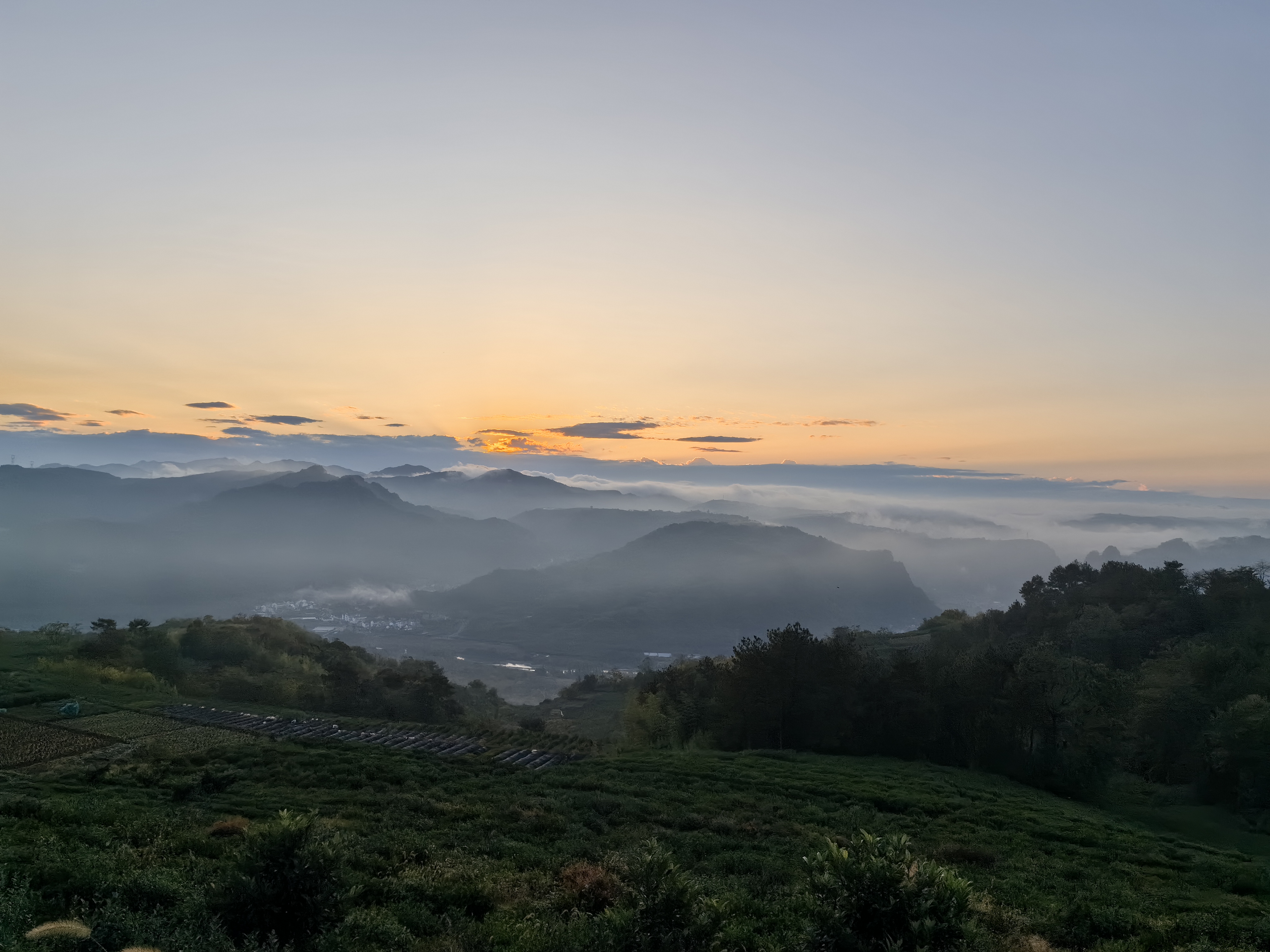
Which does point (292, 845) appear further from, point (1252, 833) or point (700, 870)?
point (1252, 833)

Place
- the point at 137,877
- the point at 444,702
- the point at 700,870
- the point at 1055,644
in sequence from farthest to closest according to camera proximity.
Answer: the point at 444,702
the point at 1055,644
the point at 700,870
the point at 137,877

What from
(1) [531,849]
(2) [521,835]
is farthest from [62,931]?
(2) [521,835]

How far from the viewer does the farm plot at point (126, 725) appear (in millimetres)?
41481

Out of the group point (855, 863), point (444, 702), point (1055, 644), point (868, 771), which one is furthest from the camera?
point (444, 702)

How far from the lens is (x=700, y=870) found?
71.4 ft

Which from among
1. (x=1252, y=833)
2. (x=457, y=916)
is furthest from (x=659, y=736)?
(x=457, y=916)

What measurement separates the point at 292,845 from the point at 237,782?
81.8 feet

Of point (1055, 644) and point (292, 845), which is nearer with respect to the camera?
point (292, 845)

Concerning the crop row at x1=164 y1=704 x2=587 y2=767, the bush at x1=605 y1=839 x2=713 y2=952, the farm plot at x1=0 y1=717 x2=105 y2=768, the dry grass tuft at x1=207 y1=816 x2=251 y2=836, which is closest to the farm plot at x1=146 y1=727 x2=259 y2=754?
the crop row at x1=164 y1=704 x2=587 y2=767

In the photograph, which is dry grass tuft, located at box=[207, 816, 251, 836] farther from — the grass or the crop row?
the crop row

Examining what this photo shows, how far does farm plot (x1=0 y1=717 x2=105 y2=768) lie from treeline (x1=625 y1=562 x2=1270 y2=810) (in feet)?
168

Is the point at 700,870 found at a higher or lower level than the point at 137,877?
lower

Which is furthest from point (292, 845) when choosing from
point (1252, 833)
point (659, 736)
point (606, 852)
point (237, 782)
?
point (659, 736)

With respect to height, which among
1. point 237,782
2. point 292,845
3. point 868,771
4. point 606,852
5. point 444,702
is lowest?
point 444,702
